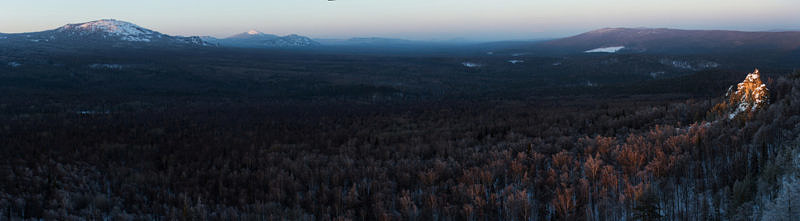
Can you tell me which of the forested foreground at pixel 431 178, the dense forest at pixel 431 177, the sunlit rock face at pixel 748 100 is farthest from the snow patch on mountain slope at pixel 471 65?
the sunlit rock face at pixel 748 100

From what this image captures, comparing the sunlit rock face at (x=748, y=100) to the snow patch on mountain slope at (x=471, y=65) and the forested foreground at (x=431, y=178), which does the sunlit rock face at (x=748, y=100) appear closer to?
the forested foreground at (x=431, y=178)

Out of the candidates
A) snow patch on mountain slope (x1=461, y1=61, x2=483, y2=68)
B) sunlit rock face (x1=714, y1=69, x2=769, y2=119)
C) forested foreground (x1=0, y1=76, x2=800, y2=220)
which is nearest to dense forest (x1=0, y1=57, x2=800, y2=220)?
forested foreground (x1=0, y1=76, x2=800, y2=220)

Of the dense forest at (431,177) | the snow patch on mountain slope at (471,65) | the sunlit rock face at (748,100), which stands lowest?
the dense forest at (431,177)

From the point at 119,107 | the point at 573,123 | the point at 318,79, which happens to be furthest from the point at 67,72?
the point at 573,123

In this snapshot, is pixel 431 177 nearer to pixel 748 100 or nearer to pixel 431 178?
pixel 431 178

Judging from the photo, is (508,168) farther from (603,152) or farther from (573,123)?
(573,123)

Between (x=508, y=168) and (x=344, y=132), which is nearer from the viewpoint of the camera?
(x=508, y=168)

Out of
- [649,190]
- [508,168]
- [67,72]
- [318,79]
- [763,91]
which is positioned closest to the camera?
[649,190]

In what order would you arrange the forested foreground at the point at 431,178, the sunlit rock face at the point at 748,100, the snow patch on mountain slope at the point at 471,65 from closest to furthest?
the forested foreground at the point at 431,178 → the sunlit rock face at the point at 748,100 → the snow patch on mountain slope at the point at 471,65
